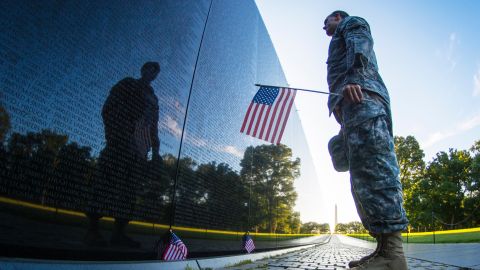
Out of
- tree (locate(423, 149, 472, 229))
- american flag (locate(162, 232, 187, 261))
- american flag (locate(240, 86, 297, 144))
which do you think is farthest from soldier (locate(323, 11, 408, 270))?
tree (locate(423, 149, 472, 229))

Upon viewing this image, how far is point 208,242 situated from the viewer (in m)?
3.37

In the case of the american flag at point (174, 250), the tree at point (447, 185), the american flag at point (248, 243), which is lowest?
the american flag at point (248, 243)

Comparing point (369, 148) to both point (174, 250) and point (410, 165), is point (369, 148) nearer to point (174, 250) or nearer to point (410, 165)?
point (174, 250)

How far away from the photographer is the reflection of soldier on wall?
6.41ft

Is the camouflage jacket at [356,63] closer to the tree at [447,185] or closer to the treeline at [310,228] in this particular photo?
the treeline at [310,228]

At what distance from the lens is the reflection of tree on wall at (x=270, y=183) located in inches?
220

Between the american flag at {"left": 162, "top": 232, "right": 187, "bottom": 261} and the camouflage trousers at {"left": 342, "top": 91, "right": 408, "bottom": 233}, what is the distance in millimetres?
1610

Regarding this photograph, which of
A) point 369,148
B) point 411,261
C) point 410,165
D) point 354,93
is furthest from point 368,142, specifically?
point 410,165

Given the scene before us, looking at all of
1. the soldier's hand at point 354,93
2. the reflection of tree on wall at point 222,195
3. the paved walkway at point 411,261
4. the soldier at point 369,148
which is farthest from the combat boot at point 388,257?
the reflection of tree on wall at point 222,195

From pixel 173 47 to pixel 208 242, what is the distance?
86.9 inches

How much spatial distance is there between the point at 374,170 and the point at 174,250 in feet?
6.03

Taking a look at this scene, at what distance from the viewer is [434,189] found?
39.4 m

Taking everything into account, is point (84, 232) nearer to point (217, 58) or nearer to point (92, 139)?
point (92, 139)

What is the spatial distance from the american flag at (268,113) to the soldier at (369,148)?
6.89ft
